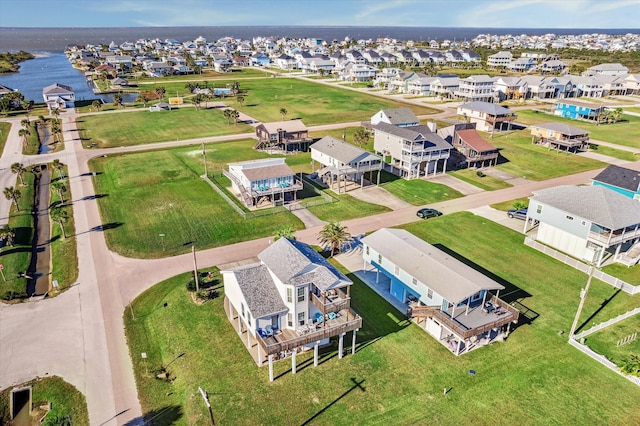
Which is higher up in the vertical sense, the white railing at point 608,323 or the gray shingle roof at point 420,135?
the gray shingle roof at point 420,135

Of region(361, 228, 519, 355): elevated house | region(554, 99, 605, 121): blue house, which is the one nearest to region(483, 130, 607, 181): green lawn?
region(554, 99, 605, 121): blue house

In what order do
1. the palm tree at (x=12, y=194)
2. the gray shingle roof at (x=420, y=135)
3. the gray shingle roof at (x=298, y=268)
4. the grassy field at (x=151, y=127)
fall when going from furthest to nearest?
the grassy field at (x=151, y=127), the gray shingle roof at (x=420, y=135), the palm tree at (x=12, y=194), the gray shingle roof at (x=298, y=268)

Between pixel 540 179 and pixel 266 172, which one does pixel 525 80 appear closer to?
pixel 540 179

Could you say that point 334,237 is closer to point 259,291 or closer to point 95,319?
point 259,291

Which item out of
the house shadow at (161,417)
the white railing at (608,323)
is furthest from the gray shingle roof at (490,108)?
the house shadow at (161,417)

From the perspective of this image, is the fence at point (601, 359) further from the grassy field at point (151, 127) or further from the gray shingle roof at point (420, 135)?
the grassy field at point (151, 127)

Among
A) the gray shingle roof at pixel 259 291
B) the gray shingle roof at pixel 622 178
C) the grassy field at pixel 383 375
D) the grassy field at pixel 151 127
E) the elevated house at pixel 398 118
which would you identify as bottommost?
the grassy field at pixel 383 375

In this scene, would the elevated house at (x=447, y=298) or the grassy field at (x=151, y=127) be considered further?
the grassy field at (x=151, y=127)
